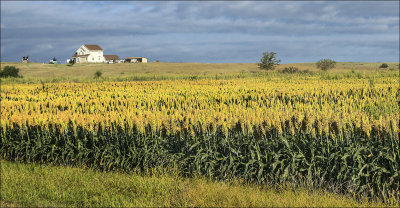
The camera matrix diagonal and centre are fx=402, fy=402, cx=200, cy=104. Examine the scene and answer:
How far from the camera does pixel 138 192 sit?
854cm

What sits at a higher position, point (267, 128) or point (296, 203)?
point (267, 128)

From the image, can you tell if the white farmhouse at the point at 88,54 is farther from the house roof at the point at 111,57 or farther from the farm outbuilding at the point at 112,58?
the house roof at the point at 111,57

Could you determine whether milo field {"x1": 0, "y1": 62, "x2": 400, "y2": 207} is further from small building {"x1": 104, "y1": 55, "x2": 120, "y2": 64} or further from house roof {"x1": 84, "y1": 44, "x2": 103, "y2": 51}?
small building {"x1": 104, "y1": 55, "x2": 120, "y2": 64}

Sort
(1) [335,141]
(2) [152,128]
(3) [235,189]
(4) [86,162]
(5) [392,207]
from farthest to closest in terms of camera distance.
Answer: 1. (4) [86,162]
2. (2) [152,128]
3. (1) [335,141]
4. (3) [235,189]
5. (5) [392,207]

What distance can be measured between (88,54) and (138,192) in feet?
434

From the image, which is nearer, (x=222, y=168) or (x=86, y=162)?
(x=222, y=168)

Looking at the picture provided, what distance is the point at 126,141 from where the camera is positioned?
10.7 metres

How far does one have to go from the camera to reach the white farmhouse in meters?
135

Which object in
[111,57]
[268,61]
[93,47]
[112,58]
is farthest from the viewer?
[111,57]

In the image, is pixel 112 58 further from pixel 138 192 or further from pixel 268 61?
pixel 138 192

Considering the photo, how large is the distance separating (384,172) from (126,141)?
6.27 meters

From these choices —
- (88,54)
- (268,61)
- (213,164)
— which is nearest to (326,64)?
→ (268,61)

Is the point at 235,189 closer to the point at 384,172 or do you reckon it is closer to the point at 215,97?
the point at 384,172

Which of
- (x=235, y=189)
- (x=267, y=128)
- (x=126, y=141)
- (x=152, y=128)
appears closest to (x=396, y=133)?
(x=267, y=128)
